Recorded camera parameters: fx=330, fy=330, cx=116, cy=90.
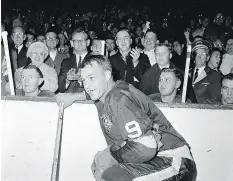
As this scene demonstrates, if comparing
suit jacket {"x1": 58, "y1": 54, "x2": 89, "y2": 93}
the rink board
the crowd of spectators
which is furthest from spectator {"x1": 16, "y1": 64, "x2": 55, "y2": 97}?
suit jacket {"x1": 58, "y1": 54, "x2": 89, "y2": 93}

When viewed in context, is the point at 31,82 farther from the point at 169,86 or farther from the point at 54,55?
the point at 54,55

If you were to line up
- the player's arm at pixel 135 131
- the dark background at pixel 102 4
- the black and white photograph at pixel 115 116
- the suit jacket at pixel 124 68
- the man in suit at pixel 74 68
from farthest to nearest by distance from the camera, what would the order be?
the dark background at pixel 102 4
the suit jacket at pixel 124 68
the man in suit at pixel 74 68
the black and white photograph at pixel 115 116
the player's arm at pixel 135 131

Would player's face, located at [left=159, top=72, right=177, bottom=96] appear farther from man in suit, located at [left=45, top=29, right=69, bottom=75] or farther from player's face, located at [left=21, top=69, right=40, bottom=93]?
man in suit, located at [left=45, top=29, right=69, bottom=75]

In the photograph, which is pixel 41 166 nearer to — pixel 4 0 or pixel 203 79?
pixel 203 79

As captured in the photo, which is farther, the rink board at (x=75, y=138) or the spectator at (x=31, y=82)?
the spectator at (x=31, y=82)

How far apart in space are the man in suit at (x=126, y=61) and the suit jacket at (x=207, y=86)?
34.2 inches

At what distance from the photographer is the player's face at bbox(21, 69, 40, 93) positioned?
4207 millimetres

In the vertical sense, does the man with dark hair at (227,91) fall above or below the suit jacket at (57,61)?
below

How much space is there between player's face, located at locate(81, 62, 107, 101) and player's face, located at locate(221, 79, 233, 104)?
1984 mm

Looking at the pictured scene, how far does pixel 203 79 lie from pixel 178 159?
2382mm

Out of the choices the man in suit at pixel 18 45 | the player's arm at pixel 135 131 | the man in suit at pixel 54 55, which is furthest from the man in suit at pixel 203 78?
the man in suit at pixel 18 45

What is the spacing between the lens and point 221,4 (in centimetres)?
1272

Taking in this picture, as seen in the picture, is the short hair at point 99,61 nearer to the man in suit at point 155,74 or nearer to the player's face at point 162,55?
the man in suit at point 155,74

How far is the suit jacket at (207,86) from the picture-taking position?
4.84 meters
